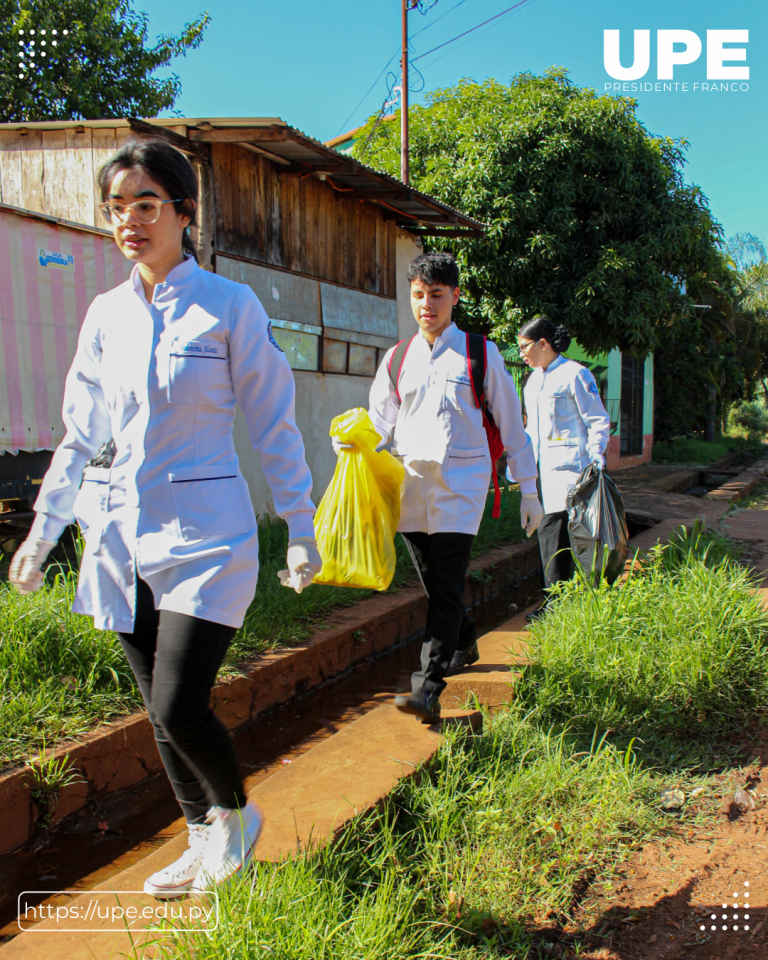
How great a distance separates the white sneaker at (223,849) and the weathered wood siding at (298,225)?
592 cm

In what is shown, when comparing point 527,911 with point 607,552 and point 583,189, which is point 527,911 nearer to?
point 607,552

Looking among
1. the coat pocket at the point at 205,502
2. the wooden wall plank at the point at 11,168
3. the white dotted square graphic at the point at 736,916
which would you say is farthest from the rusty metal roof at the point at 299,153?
the white dotted square graphic at the point at 736,916

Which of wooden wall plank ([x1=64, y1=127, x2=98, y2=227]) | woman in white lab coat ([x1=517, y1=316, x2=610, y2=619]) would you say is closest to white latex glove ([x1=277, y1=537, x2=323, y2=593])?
woman in white lab coat ([x1=517, y1=316, x2=610, y2=619])

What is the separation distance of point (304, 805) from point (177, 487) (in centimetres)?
112

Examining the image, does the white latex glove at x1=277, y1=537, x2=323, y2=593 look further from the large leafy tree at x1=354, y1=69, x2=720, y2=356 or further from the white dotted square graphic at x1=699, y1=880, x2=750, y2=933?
the large leafy tree at x1=354, y1=69, x2=720, y2=356

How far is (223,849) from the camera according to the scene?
1.87 metres

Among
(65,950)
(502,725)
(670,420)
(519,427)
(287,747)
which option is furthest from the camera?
(670,420)

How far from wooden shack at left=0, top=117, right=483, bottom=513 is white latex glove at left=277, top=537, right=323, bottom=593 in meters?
4.11

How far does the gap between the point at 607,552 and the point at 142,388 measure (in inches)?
123

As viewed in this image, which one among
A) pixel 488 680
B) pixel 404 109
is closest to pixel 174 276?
pixel 488 680

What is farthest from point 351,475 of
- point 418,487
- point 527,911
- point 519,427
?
point 527,911

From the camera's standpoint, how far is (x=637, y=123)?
10.2m

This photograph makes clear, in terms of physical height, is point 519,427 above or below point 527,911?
above

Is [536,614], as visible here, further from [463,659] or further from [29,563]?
[29,563]
